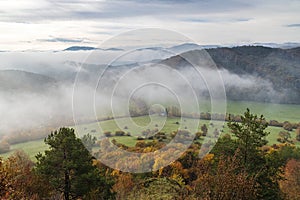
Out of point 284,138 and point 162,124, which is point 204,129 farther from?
point 284,138

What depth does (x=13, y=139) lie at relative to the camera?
81750 mm

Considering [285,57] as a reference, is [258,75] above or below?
below

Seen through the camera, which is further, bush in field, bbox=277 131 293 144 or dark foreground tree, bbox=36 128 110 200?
bush in field, bbox=277 131 293 144

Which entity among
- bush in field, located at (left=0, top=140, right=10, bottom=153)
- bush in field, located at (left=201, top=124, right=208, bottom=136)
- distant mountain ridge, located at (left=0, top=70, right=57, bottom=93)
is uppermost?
distant mountain ridge, located at (left=0, top=70, right=57, bottom=93)

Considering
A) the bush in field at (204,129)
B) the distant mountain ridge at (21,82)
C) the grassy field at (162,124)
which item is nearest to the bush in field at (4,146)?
the grassy field at (162,124)

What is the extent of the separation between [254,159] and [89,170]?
34.8ft

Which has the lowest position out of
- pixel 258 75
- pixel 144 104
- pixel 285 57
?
pixel 144 104

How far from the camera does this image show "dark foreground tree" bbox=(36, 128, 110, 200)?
62.8 ft

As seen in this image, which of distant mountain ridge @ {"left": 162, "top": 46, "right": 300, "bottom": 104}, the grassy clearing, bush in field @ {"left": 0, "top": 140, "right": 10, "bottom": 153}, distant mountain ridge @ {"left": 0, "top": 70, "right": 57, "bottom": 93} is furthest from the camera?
distant mountain ridge @ {"left": 162, "top": 46, "right": 300, "bottom": 104}

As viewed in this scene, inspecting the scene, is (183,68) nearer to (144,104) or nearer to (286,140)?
(144,104)

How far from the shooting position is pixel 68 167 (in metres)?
18.9

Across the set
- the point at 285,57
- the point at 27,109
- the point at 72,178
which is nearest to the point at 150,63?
the point at 72,178

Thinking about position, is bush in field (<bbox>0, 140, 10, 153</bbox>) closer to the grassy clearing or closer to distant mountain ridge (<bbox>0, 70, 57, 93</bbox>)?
the grassy clearing

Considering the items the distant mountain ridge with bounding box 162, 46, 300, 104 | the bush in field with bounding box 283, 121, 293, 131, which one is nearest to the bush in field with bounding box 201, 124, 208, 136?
the bush in field with bounding box 283, 121, 293, 131
